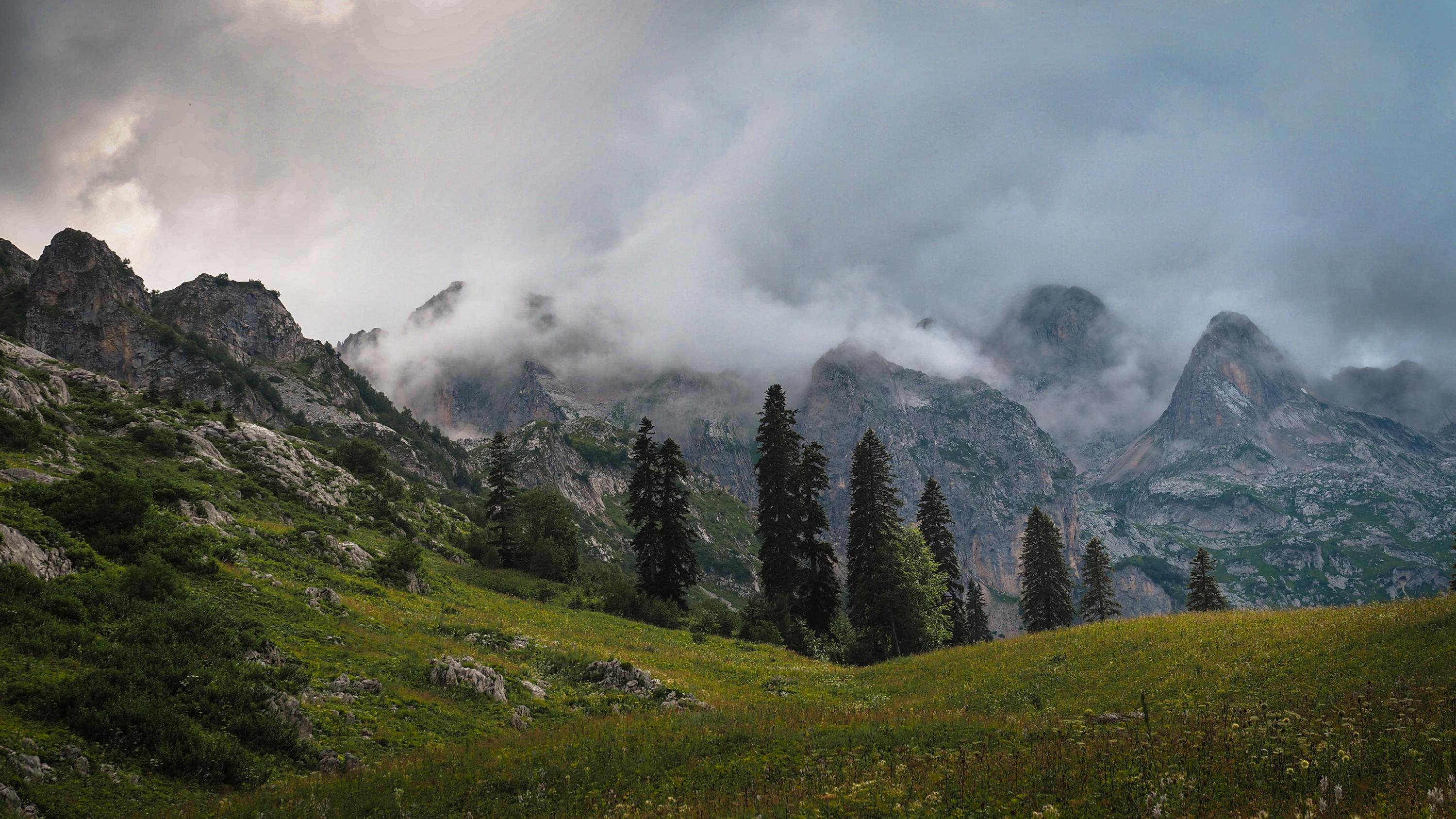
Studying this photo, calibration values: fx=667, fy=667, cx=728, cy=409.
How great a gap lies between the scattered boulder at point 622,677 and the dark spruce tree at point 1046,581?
61.6 m

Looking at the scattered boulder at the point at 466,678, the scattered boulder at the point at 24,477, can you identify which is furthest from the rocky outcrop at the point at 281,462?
the scattered boulder at the point at 466,678

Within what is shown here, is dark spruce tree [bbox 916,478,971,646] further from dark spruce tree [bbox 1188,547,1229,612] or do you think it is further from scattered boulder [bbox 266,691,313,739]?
scattered boulder [bbox 266,691,313,739]

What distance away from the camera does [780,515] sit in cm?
5669

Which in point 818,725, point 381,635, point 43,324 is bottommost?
point 818,725

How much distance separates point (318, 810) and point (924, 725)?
13877mm

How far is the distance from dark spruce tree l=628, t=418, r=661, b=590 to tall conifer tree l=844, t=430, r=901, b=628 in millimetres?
16709

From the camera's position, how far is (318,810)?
12273 mm

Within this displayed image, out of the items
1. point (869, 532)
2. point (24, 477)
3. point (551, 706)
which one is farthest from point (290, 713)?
point (869, 532)

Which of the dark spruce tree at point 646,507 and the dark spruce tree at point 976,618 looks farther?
the dark spruce tree at point 976,618

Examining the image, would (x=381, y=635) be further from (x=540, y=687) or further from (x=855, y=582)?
(x=855, y=582)

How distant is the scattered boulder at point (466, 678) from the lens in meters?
21.2

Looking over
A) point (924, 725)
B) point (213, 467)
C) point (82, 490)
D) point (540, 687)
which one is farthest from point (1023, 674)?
point (213, 467)

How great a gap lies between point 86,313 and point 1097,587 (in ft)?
715

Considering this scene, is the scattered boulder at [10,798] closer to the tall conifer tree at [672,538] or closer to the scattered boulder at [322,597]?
the scattered boulder at [322,597]
